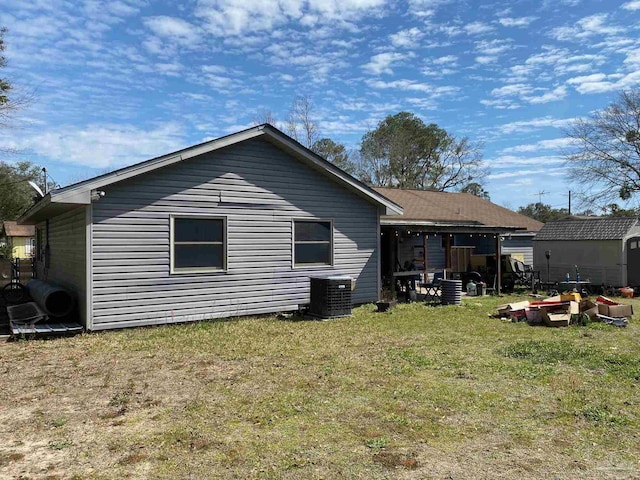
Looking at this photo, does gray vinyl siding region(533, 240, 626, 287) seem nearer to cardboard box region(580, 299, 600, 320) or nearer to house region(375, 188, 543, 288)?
house region(375, 188, 543, 288)

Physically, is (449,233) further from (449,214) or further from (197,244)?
(197,244)

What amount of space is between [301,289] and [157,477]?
8.03 m

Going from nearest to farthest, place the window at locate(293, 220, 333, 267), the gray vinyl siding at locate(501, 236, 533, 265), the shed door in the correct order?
1. the window at locate(293, 220, 333, 267)
2. the shed door
3. the gray vinyl siding at locate(501, 236, 533, 265)

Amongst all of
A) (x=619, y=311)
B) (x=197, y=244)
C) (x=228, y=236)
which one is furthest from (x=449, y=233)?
(x=197, y=244)

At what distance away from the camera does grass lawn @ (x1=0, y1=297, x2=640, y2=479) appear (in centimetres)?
362

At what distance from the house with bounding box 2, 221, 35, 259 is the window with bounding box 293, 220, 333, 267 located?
31.2 metres

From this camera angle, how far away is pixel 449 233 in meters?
14.9

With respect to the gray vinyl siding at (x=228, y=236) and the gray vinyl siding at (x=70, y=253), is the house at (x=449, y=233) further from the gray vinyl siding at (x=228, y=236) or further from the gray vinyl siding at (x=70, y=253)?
the gray vinyl siding at (x=70, y=253)

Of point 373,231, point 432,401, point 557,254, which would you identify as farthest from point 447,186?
point 432,401

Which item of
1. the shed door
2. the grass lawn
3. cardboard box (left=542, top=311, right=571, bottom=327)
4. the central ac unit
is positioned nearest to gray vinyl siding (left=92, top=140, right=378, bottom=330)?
the central ac unit

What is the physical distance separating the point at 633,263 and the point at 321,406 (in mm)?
16222

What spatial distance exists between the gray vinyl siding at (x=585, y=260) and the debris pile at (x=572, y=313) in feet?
25.1

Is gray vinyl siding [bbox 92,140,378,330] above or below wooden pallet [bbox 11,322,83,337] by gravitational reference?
above

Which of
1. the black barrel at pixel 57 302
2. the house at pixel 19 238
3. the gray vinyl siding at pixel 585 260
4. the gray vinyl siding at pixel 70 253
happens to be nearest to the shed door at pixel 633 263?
the gray vinyl siding at pixel 585 260
